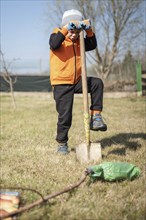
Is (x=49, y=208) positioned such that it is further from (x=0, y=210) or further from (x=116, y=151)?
(x=116, y=151)

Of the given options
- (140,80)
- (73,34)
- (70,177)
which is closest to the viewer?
(70,177)

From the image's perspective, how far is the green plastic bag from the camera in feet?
8.26

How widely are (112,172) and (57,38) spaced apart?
162 centimetres

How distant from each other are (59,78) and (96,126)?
27.7 inches

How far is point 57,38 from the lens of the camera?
339cm

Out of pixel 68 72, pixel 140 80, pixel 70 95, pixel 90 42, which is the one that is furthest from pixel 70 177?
pixel 140 80

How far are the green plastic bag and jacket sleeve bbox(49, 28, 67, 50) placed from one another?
59.4 inches

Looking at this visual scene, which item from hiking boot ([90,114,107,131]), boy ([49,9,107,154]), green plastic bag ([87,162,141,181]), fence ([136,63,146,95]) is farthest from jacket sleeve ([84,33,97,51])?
fence ([136,63,146,95])

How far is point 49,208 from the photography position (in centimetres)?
201

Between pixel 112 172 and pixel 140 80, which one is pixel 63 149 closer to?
pixel 112 172

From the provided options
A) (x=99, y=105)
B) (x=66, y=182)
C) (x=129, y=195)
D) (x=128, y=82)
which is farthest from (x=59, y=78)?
(x=128, y=82)

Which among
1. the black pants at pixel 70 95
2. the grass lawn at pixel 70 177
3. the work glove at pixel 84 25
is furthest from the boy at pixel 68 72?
the grass lawn at pixel 70 177

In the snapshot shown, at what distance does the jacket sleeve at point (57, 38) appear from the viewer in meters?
3.38

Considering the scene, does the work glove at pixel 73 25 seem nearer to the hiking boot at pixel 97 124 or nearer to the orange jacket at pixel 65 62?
the orange jacket at pixel 65 62
